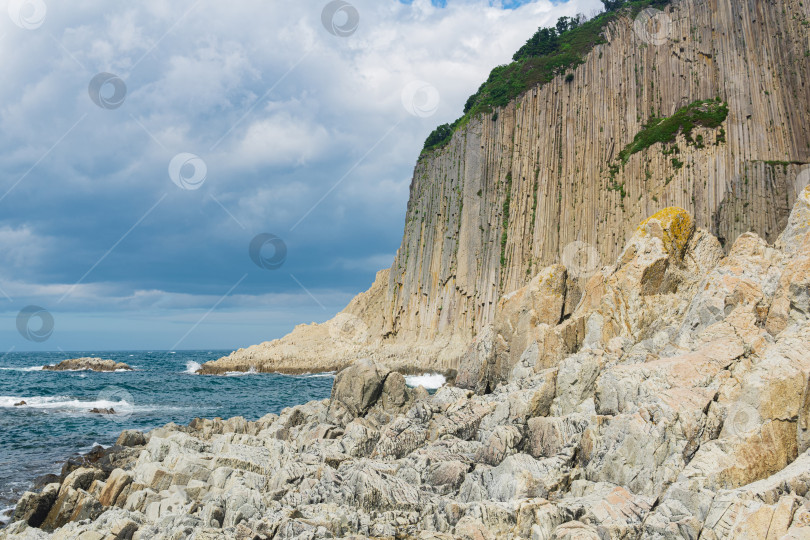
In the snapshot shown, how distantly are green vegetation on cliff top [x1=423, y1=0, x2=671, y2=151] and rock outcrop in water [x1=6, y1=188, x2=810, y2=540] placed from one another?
148ft

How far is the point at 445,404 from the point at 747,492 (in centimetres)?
1191

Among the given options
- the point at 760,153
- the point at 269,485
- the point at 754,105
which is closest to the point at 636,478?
the point at 269,485

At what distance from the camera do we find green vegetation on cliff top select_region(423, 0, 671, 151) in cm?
5972

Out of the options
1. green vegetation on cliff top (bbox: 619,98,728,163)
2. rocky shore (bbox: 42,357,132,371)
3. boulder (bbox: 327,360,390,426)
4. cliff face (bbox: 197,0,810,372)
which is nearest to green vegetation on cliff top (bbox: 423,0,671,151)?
cliff face (bbox: 197,0,810,372)

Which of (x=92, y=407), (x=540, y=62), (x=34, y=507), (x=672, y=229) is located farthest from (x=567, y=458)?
(x=540, y=62)

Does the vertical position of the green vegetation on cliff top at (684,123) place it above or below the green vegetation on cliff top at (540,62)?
below

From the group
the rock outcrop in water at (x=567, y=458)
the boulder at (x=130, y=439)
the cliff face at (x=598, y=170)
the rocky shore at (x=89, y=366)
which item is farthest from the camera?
the rocky shore at (x=89, y=366)

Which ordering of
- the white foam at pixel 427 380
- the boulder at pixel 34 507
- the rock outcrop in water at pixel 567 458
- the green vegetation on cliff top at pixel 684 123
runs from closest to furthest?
the rock outcrop in water at pixel 567 458 < the boulder at pixel 34 507 < the green vegetation on cliff top at pixel 684 123 < the white foam at pixel 427 380

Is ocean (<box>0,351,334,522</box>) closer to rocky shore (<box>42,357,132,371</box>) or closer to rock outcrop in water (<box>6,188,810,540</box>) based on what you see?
rock outcrop in water (<box>6,188,810,540</box>)

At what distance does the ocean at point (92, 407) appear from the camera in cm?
2125

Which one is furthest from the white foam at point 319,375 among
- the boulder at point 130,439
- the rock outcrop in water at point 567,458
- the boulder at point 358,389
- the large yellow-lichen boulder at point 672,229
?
the large yellow-lichen boulder at point 672,229

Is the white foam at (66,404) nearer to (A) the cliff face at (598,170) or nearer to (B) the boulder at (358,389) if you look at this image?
(B) the boulder at (358,389)

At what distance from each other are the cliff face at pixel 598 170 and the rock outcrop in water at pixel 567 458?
26.5 meters

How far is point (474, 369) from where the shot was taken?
29.7 meters
